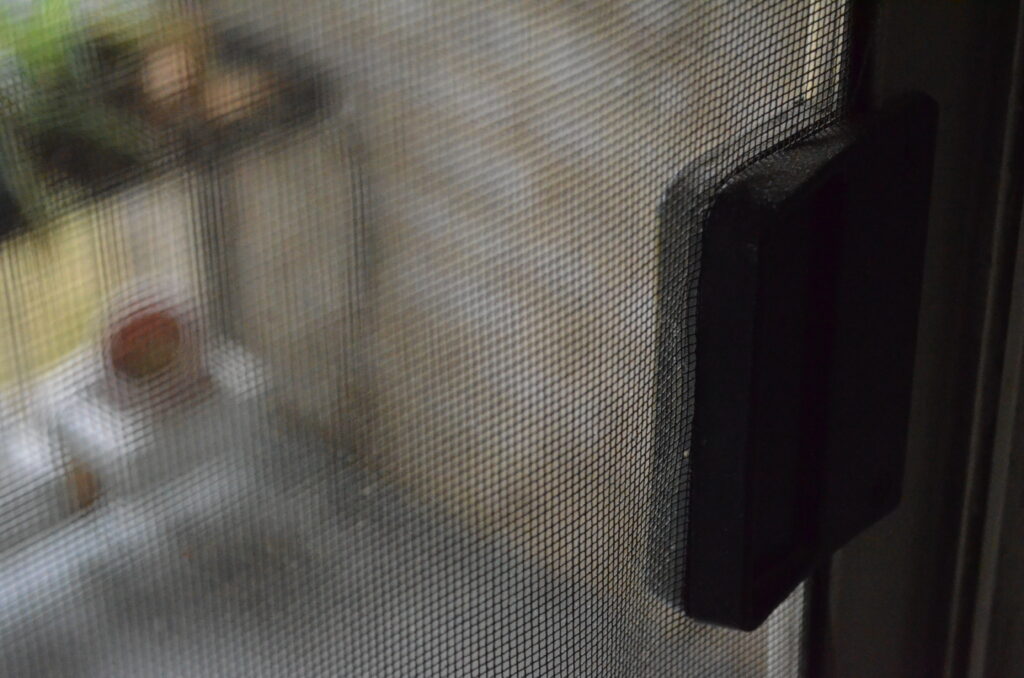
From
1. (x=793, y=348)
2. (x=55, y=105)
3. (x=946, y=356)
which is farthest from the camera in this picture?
(x=946, y=356)

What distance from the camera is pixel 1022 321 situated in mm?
630

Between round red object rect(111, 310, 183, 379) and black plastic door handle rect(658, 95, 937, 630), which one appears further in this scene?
black plastic door handle rect(658, 95, 937, 630)

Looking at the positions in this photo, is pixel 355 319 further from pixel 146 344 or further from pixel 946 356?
pixel 946 356

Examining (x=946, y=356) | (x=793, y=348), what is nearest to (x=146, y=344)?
(x=793, y=348)

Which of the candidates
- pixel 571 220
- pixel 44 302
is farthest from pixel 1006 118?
pixel 44 302

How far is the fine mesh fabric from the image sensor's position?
335 mm

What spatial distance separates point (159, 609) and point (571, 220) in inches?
8.2

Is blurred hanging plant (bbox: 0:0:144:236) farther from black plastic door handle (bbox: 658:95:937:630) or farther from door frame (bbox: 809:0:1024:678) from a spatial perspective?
door frame (bbox: 809:0:1024:678)

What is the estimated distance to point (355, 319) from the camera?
0.41 metres

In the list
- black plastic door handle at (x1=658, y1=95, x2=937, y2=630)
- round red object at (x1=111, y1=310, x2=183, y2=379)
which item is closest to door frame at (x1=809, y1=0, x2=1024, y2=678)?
black plastic door handle at (x1=658, y1=95, x2=937, y2=630)

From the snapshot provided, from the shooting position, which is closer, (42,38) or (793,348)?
(42,38)

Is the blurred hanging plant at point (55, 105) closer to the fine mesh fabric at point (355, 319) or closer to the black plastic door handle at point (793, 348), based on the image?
the fine mesh fabric at point (355, 319)

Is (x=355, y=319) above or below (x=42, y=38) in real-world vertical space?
below

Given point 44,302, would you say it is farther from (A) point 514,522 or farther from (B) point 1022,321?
(B) point 1022,321
